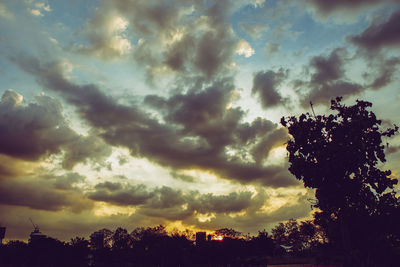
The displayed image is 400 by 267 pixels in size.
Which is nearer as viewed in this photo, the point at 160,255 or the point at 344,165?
the point at 344,165

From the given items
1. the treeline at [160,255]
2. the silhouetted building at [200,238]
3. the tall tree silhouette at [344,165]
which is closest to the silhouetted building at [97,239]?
the treeline at [160,255]

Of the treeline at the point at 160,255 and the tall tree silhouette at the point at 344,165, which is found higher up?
the tall tree silhouette at the point at 344,165

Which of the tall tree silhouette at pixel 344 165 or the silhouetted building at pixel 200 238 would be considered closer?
the tall tree silhouette at pixel 344 165

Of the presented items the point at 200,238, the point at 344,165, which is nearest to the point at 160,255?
the point at 200,238

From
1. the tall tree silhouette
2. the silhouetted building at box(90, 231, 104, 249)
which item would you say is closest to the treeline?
the tall tree silhouette

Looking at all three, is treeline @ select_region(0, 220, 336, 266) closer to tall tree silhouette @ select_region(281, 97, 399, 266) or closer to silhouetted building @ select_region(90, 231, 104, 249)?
tall tree silhouette @ select_region(281, 97, 399, 266)

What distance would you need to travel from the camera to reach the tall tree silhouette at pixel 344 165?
39344mm

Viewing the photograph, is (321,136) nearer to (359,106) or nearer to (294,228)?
(359,106)

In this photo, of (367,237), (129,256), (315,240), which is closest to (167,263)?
(129,256)

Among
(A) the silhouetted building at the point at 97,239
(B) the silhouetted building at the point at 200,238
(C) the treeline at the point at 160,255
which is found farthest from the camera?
(A) the silhouetted building at the point at 97,239

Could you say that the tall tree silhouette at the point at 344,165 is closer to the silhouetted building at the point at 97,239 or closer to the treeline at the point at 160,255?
the treeline at the point at 160,255

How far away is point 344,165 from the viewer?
130 feet

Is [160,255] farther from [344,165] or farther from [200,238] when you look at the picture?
[344,165]

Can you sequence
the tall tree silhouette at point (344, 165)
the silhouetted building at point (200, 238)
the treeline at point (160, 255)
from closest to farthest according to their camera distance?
1. the tall tree silhouette at point (344, 165)
2. the treeline at point (160, 255)
3. the silhouetted building at point (200, 238)
